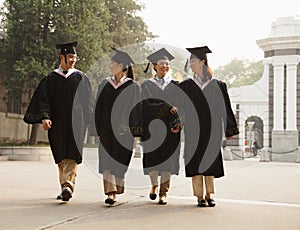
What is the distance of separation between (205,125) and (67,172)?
174 centimetres

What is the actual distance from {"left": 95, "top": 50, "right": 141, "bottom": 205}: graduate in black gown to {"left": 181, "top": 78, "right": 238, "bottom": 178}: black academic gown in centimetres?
65

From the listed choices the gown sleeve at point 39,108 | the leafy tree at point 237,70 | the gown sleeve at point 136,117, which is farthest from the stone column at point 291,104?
the leafy tree at point 237,70

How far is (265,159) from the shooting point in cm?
1841

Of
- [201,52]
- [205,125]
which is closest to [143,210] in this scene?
[205,125]

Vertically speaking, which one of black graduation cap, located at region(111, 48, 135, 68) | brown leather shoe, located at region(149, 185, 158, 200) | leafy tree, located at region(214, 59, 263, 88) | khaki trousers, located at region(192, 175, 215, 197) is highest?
leafy tree, located at region(214, 59, 263, 88)

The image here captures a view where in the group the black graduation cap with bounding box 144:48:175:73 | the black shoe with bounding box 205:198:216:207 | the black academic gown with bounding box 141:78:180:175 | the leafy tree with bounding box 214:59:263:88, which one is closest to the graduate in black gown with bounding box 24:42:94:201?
the black academic gown with bounding box 141:78:180:175

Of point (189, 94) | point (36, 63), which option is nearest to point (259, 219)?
point (189, 94)

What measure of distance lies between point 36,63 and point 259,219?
487 inches

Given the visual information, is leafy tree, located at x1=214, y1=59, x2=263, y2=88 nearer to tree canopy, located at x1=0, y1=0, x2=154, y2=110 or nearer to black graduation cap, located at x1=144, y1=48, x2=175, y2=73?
tree canopy, located at x1=0, y1=0, x2=154, y2=110

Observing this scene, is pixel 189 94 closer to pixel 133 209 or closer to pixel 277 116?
pixel 133 209

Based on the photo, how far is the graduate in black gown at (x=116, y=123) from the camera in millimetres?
5305

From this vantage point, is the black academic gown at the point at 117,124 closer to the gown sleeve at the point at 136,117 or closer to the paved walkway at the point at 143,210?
the gown sleeve at the point at 136,117

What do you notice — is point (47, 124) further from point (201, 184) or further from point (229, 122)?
point (229, 122)

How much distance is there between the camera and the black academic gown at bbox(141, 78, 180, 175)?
5.45 meters
